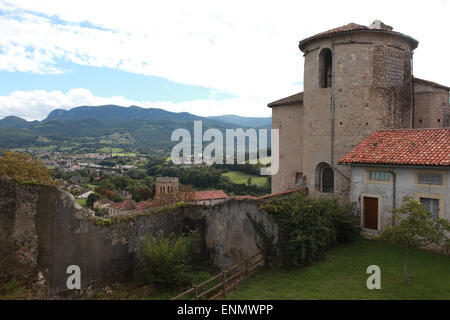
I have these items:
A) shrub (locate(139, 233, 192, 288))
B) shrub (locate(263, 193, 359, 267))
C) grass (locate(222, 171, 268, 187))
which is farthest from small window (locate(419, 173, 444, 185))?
grass (locate(222, 171, 268, 187))

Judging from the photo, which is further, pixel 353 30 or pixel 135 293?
pixel 353 30

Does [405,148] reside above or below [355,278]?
above

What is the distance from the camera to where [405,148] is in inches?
572

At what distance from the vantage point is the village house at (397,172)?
12.9 metres

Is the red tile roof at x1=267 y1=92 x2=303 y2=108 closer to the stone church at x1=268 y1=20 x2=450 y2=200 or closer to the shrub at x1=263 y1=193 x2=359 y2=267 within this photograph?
the stone church at x1=268 y1=20 x2=450 y2=200

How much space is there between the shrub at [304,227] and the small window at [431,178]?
11.1 ft

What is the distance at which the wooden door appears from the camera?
14797 mm

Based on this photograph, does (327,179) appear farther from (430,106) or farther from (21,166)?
(21,166)

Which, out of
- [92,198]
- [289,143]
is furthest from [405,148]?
[92,198]

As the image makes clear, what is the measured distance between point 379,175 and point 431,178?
2030mm

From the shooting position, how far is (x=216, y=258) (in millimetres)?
15531

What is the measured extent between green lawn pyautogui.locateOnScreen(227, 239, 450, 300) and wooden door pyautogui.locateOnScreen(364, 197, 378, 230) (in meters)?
1.04

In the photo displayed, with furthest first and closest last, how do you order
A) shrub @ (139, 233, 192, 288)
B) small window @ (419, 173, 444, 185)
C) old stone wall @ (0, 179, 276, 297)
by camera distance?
small window @ (419, 173, 444, 185)
shrub @ (139, 233, 192, 288)
old stone wall @ (0, 179, 276, 297)
